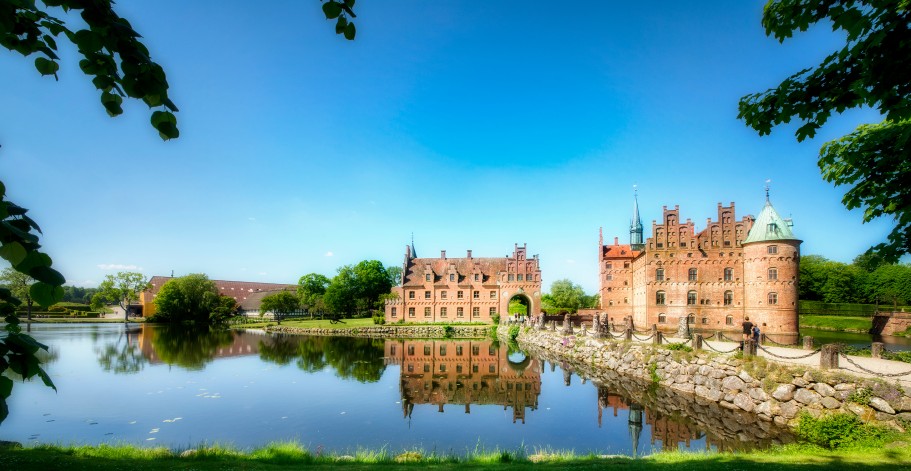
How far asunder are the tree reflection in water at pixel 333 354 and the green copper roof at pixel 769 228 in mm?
28797

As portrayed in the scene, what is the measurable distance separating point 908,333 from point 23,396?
189ft

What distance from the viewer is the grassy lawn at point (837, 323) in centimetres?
4544

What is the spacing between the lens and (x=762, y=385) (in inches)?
613

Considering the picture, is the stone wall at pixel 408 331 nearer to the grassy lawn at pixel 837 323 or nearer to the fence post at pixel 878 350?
the fence post at pixel 878 350

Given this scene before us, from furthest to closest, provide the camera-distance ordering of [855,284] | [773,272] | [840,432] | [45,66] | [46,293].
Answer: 1. [855,284]
2. [773,272]
3. [840,432]
4. [45,66]
5. [46,293]

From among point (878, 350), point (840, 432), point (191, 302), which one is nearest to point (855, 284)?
point (878, 350)

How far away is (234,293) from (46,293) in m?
89.5

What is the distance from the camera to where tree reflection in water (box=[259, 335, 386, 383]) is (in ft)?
80.5

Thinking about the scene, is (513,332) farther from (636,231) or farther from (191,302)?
(191,302)

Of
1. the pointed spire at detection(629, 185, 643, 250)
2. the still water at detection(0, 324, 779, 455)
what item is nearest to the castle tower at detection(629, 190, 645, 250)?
the pointed spire at detection(629, 185, 643, 250)

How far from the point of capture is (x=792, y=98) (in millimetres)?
5371

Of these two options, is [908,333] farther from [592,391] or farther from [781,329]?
[592,391]

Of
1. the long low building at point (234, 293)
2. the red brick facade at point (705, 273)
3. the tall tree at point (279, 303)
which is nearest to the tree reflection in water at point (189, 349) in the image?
the tall tree at point (279, 303)

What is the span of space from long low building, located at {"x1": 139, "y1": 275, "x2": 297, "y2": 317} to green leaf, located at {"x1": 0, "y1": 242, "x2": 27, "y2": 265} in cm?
7315
